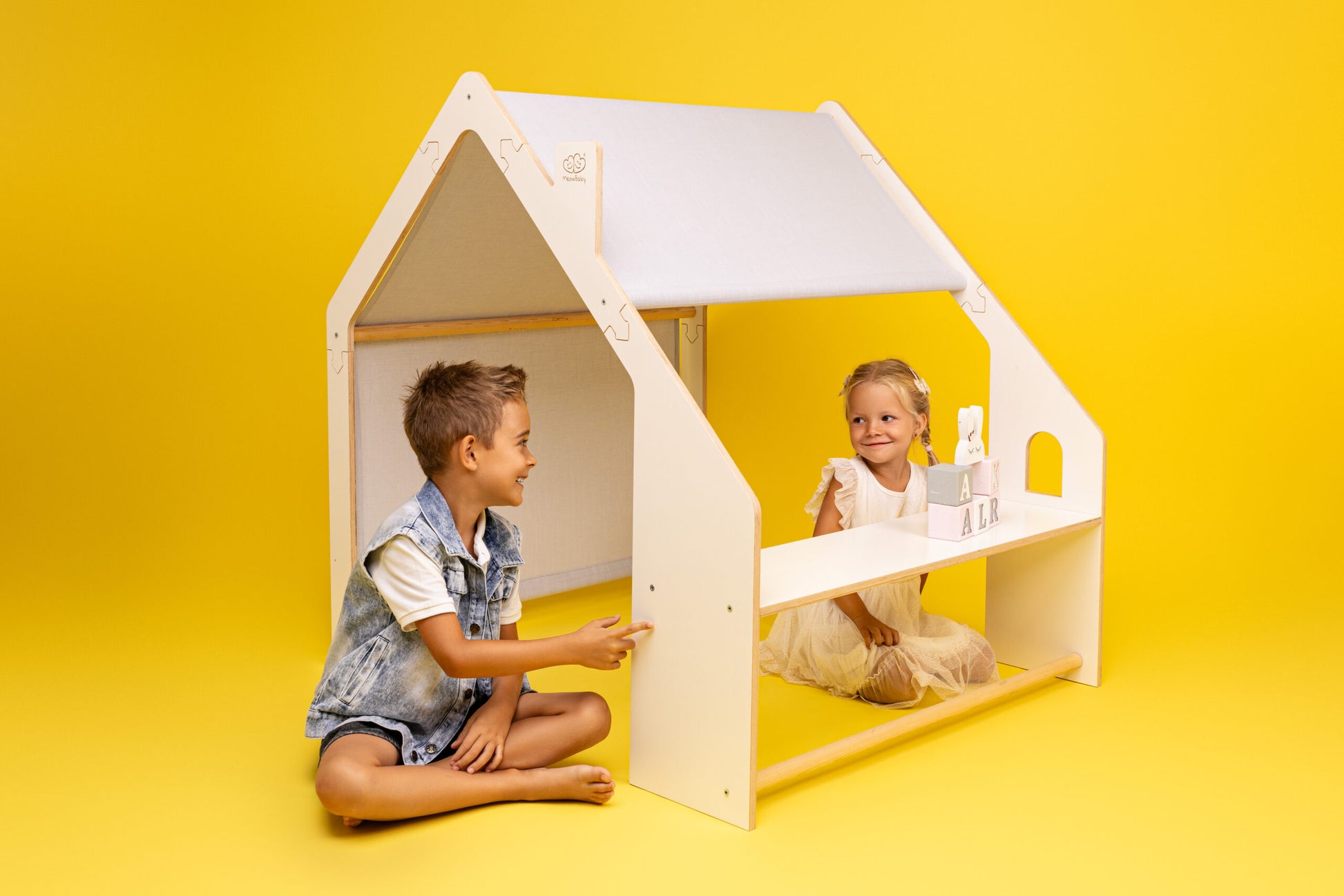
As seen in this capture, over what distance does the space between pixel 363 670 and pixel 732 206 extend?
1.09 meters

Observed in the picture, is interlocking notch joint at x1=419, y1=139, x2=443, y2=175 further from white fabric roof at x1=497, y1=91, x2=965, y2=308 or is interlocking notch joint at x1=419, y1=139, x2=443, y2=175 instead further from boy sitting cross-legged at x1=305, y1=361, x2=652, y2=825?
boy sitting cross-legged at x1=305, y1=361, x2=652, y2=825

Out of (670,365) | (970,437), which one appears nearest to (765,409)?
(970,437)

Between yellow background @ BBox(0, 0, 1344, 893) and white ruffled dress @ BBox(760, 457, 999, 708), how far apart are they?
0.08 metres

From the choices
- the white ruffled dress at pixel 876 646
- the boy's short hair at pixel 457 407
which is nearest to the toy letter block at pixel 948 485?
the white ruffled dress at pixel 876 646

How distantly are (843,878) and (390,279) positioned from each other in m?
1.53

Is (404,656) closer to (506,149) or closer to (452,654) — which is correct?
(452,654)

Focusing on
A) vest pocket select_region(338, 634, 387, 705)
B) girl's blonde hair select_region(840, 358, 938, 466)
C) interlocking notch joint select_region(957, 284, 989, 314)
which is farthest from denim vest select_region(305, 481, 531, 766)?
interlocking notch joint select_region(957, 284, 989, 314)

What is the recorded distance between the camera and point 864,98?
3.94 metres

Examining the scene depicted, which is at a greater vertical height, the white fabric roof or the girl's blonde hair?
the white fabric roof

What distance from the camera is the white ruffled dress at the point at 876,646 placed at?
264cm

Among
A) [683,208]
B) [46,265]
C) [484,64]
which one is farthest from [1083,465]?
[46,265]

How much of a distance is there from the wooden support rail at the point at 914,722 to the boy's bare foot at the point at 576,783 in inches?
9.7

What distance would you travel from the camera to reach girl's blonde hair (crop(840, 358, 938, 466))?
2.71 meters

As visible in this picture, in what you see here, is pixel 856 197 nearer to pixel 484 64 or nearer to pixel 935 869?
pixel 935 869
